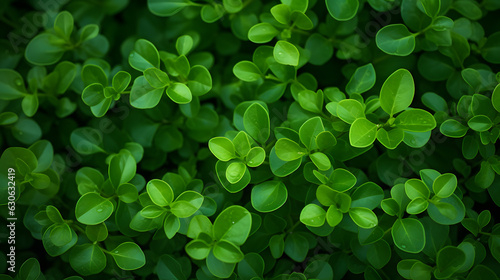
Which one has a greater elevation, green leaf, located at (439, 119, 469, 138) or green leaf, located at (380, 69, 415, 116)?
green leaf, located at (380, 69, 415, 116)

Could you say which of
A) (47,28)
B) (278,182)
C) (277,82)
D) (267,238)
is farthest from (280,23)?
(47,28)

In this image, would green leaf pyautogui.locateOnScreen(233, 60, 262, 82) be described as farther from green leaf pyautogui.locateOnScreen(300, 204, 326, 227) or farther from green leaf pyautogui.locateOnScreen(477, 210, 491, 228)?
green leaf pyautogui.locateOnScreen(477, 210, 491, 228)

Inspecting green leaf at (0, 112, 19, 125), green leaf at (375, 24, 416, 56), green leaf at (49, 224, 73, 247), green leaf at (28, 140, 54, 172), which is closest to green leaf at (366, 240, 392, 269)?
green leaf at (375, 24, 416, 56)

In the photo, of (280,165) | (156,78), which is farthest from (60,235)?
(280,165)

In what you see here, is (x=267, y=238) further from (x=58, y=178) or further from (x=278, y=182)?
(x=58, y=178)

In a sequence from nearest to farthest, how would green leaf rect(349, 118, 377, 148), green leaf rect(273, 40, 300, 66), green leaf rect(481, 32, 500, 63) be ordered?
green leaf rect(349, 118, 377, 148) < green leaf rect(273, 40, 300, 66) < green leaf rect(481, 32, 500, 63)
